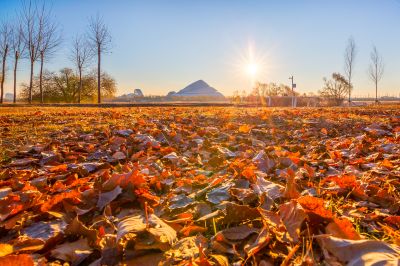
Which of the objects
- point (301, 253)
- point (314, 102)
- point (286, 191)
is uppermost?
point (314, 102)

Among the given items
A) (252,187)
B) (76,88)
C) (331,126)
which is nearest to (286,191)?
(252,187)

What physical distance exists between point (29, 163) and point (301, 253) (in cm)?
245

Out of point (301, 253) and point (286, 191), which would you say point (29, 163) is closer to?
point (286, 191)

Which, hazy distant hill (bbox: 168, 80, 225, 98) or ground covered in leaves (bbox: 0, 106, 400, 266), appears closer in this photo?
ground covered in leaves (bbox: 0, 106, 400, 266)

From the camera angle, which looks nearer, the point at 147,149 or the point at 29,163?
the point at 29,163

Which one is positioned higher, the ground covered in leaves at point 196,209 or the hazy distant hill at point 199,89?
the hazy distant hill at point 199,89

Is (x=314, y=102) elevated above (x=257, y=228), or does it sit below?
above

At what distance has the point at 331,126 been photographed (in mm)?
5242

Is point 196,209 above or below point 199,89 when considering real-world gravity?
below

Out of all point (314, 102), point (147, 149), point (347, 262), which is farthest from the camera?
point (314, 102)

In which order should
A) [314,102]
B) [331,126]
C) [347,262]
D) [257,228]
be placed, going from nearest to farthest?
[347,262] → [257,228] → [331,126] → [314,102]

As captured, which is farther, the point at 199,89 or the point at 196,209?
the point at 199,89

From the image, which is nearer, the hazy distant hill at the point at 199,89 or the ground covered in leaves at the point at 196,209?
the ground covered in leaves at the point at 196,209

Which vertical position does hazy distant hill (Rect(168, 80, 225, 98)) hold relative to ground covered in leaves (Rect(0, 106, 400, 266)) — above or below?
above
